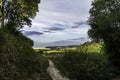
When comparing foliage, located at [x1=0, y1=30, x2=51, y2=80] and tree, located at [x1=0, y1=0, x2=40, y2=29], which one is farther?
tree, located at [x1=0, y1=0, x2=40, y2=29]

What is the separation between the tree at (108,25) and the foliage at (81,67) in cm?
923

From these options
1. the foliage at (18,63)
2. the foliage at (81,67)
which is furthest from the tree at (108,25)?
the foliage at (18,63)

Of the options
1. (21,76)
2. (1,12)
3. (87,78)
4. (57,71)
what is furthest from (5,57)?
(1,12)

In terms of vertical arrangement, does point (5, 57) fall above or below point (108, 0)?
below

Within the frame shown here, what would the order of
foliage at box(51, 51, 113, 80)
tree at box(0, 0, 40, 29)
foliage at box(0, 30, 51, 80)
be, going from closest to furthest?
foliage at box(0, 30, 51, 80) < foliage at box(51, 51, 113, 80) < tree at box(0, 0, 40, 29)

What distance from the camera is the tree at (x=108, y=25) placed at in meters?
36.8

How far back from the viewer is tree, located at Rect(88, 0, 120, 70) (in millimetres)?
36750

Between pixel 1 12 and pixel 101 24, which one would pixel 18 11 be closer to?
pixel 1 12

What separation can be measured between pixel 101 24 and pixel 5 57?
950 inches

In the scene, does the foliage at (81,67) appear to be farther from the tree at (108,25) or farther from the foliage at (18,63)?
the tree at (108,25)

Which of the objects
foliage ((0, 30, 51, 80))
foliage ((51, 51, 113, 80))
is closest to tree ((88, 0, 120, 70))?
foliage ((51, 51, 113, 80))

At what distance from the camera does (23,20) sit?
45469mm

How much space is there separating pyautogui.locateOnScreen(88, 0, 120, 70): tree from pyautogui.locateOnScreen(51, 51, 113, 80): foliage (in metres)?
9.23

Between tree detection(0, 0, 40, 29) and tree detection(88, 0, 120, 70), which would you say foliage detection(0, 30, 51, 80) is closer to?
tree detection(88, 0, 120, 70)
